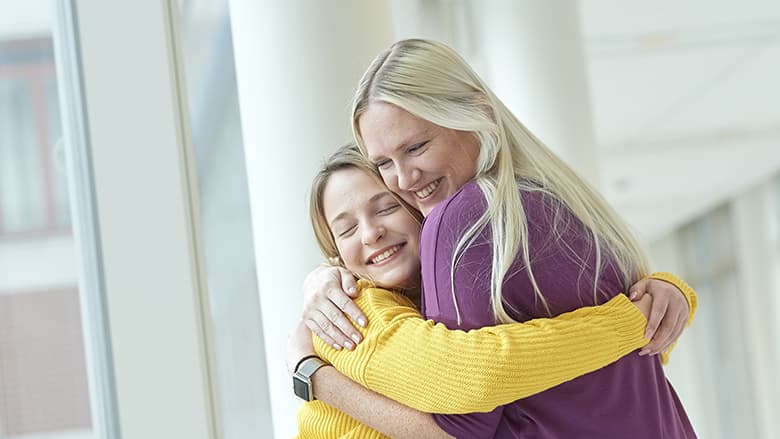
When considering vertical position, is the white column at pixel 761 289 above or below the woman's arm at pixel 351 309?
below

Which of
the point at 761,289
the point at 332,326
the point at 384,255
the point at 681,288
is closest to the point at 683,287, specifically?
the point at 681,288

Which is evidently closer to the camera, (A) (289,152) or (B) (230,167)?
(A) (289,152)

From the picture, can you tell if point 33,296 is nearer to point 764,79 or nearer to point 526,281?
point 526,281

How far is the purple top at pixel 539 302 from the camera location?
1.67 metres

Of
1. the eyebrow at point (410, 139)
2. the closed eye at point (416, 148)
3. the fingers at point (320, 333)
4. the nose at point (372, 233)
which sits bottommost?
the fingers at point (320, 333)

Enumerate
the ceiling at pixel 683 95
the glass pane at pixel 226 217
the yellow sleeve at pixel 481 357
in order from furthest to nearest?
1. the ceiling at pixel 683 95
2. the glass pane at pixel 226 217
3. the yellow sleeve at pixel 481 357

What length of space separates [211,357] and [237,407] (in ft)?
3.45

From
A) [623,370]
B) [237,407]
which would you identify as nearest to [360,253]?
[623,370]

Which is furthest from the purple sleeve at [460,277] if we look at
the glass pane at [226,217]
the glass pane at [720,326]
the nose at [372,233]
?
the glass pane at [720,326]

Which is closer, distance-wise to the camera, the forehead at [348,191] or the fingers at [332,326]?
the fingers at [332,326]

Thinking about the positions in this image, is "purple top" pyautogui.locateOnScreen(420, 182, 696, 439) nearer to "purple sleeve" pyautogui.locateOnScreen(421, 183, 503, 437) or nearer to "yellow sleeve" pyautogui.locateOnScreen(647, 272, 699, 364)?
"purple sleeve" pyautogui.locateOnScreen(421, 183, 503, 437)

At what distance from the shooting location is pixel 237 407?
3178 millimetres

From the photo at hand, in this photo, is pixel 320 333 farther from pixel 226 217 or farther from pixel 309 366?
pixel 226 217

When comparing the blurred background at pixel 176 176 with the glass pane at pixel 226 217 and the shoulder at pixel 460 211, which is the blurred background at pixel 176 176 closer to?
the glass pane at pixel 226 217
